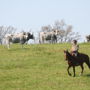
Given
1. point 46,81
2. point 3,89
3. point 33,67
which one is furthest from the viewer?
point 33,67

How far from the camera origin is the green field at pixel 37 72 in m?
22.5

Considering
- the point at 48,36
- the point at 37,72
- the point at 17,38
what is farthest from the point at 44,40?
the point at 37,72

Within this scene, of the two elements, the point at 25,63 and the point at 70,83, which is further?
the point at 25,63

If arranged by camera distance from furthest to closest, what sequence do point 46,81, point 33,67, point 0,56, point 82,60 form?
point 0,56
point 33,67
point 82,60
point 46,81

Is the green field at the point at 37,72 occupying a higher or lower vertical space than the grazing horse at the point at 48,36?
lower

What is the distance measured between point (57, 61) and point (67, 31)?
8745 cm

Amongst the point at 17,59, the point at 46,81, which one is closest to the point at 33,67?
the point at 17,59

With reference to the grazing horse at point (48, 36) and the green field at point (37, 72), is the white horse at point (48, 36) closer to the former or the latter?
the grazing horse at point (48, 36)

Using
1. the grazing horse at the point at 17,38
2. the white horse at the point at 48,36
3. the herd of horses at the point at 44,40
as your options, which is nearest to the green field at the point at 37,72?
the herd of horses at the point at 44,40

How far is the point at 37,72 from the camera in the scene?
27.8 metres

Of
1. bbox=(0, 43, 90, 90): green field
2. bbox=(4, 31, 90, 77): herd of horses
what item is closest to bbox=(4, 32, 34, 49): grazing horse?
bbox=(4, 31, 90, 77): herd of horses

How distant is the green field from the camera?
2245 cm

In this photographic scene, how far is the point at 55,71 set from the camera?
28.3 metres

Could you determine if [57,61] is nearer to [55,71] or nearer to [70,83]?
[55,71]
